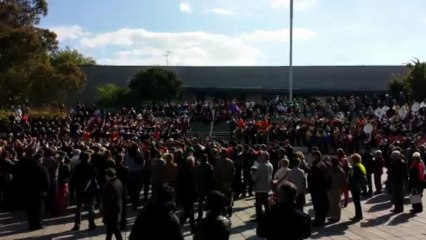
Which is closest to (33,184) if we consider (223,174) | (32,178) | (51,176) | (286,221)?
(32,178)

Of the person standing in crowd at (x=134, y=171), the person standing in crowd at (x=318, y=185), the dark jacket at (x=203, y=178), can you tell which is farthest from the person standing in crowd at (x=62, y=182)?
the person standing in crowd at (x=318, y=185)

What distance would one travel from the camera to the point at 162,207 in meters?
6.36

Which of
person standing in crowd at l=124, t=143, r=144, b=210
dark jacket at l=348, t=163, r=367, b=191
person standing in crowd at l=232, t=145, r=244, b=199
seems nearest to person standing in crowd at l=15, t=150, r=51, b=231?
person standing in crowd at l=124, t=143, r=144, b=210

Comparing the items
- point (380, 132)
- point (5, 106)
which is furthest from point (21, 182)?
point (5, 106)

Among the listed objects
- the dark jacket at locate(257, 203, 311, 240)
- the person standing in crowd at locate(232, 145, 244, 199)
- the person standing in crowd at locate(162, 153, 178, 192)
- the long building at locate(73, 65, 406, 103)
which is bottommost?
the person standing in crowd at locate(232, 145, 244, 199)

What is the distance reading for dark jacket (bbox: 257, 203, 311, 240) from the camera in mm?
6367

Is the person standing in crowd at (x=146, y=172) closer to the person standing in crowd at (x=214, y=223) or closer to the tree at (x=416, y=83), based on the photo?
the person standing in crowd at (x=214, y=223)

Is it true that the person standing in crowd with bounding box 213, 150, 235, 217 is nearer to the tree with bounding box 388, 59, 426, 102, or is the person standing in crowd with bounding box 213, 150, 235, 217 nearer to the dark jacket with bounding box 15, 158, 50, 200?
the dark jacket with bounding box 15, 158, 50, 200

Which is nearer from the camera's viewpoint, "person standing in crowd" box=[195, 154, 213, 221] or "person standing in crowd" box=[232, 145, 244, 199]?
"person standing in crowd" box=[195, 154, 213, 221]

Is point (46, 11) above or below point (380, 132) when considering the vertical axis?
above

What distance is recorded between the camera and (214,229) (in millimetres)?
6094

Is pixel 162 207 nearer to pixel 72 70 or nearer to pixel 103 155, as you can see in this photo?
pixel 103 155

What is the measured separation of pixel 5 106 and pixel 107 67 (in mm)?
23443

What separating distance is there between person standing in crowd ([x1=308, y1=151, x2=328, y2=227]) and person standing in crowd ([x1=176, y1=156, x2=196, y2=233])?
250cm
